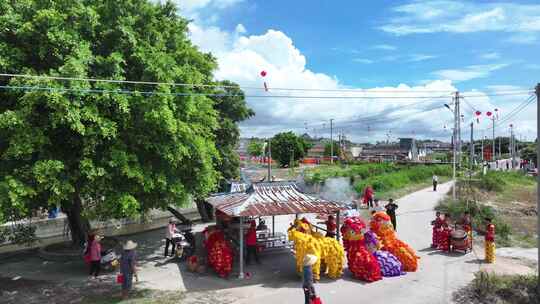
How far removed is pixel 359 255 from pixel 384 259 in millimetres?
946

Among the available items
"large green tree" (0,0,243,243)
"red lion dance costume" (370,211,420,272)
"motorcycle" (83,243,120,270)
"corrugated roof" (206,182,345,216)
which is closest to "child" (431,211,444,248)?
"red lion dance costume" (370,211,420,272)

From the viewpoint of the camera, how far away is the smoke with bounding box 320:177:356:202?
3506cm

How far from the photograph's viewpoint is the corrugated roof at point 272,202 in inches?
512

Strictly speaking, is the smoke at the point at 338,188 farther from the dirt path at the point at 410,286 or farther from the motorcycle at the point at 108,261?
the motorcycle at the point at 108,261

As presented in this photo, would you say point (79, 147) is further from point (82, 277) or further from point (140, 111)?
point (82, 277)

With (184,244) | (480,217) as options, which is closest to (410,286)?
(184,244)

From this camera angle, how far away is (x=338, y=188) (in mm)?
39250

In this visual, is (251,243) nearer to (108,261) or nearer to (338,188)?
(108,261)

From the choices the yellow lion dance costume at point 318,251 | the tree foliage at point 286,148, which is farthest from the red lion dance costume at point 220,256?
the tree foliage at point 286,148

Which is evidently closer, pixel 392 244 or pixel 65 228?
pixel 392 244

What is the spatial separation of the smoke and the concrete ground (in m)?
16.7

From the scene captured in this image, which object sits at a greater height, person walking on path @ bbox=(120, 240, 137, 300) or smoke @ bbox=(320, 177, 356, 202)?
smoke @ bbox=(320, 177, 356, 202)

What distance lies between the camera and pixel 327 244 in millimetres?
13070

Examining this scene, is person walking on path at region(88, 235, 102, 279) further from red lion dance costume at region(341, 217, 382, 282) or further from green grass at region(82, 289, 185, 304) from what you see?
red lion dance costume at region(341, 217, 382, 282)
